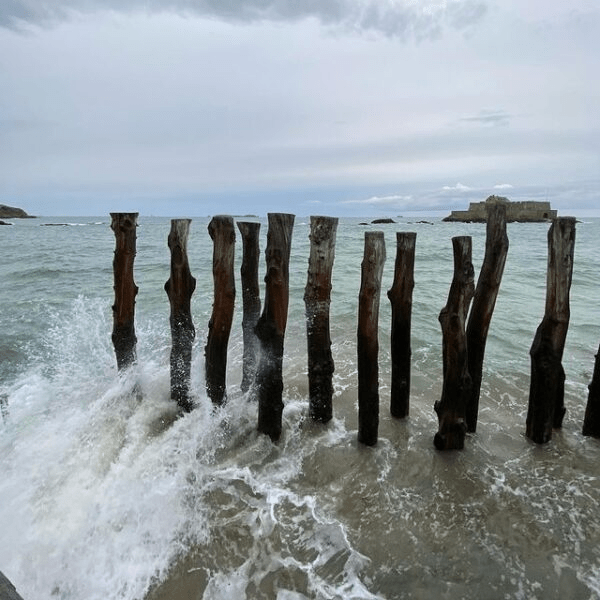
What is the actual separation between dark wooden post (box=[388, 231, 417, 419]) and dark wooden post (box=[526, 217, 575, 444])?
1.23 metres

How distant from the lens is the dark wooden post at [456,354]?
427 cm

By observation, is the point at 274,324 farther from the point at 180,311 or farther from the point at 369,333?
the point at 180,311

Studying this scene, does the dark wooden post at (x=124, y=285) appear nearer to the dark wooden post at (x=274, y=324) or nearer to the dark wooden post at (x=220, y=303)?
the dark wooden post at (x=220, y=303)

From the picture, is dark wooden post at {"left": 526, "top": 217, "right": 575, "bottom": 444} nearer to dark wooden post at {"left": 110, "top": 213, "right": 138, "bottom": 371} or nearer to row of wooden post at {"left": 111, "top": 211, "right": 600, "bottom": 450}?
row of wooden post at {"left": 111, "top": 211, "right": 600, "bottom": 450}

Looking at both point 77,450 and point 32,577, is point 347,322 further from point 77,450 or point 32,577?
point 32,577

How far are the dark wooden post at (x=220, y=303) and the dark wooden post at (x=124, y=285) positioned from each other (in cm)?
95

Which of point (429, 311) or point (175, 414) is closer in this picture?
point (175, 414)

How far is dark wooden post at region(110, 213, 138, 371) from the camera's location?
4895 millimetres

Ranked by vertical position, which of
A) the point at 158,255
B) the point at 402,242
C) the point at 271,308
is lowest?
the point at 158,255

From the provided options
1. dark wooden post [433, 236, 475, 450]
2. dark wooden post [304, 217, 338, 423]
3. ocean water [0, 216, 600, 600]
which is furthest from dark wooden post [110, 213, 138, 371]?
dark wooden post [433, 236, 475, 450]

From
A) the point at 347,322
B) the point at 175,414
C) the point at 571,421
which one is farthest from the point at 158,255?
the point at 571,421

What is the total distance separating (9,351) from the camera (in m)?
7.65

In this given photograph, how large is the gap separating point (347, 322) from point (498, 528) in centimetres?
650

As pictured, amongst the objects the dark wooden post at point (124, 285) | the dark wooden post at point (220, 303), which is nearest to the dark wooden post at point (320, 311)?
the dark wooden post at point (220, 303)
